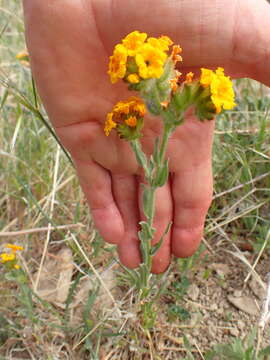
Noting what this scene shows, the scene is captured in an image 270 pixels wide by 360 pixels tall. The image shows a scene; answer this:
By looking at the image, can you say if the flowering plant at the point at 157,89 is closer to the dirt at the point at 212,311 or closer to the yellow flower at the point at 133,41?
the yellow flower at the point at 133,41

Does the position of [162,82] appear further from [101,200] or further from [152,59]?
[101,200]

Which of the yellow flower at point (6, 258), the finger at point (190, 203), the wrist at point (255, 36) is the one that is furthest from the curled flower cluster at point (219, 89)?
the yellow flower at point (6, 258)

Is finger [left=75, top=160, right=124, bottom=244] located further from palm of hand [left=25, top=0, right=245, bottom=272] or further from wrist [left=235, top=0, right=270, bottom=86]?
wrist [left=235, top=0, right=270, bottom=86]

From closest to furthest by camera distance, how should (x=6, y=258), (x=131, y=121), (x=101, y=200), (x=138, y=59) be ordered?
(x=138, y=59) → (x=131, y=121) → (x=6, y=258) → (x=101, y=200)

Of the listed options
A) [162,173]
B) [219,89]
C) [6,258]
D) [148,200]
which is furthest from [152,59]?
[6,258]

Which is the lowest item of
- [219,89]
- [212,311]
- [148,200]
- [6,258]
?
[212,311]

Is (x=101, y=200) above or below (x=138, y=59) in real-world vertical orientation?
below

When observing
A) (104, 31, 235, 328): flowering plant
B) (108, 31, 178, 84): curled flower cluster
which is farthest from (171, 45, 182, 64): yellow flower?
(108, 31, 178, 84): curled flower cluster
